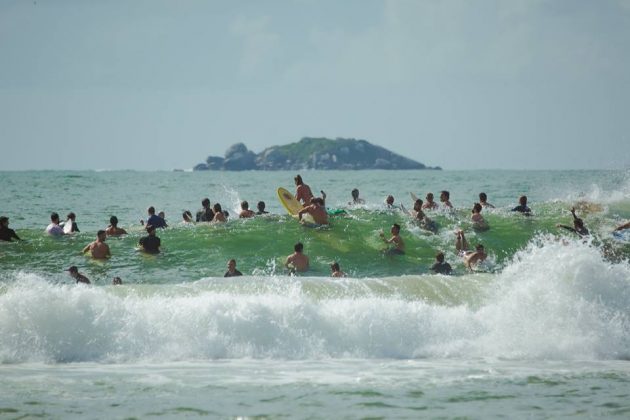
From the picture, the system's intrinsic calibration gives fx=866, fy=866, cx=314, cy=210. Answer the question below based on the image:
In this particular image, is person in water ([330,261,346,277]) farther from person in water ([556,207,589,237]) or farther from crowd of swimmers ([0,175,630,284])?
person in water ([556,207,589,237])

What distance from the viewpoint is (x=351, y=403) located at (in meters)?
10.5

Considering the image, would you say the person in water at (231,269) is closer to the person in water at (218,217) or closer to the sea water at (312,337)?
the sea water at (312,337)

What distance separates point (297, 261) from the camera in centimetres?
2042

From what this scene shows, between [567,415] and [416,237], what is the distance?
45.5 ft

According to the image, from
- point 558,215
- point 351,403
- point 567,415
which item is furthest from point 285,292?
point 558,215

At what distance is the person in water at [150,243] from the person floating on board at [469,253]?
25.2 feet

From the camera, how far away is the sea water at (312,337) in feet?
34.7

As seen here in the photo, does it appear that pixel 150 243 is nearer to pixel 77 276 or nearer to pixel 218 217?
pixel 77 276

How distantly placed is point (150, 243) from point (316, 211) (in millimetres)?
4908

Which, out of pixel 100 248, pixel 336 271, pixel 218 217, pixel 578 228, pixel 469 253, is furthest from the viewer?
pixel 218 217

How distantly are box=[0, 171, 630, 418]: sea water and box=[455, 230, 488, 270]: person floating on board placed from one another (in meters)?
0.29

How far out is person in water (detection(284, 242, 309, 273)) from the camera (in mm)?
20391

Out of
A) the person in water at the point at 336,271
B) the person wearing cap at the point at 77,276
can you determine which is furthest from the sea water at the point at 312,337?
the person in water at the point at 336,271

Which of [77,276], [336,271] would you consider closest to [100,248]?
[77,276]
